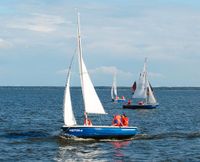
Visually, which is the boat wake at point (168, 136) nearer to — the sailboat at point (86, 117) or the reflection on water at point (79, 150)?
the sailboat at point (86, 117)

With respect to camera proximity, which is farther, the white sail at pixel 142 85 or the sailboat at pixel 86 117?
the white sail at pixel 142 85

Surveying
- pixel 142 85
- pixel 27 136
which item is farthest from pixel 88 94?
pixel 142 85

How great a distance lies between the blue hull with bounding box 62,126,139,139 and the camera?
45906 mm

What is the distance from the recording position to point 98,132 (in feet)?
152

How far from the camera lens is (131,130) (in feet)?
155

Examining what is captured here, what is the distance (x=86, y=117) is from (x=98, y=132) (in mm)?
1862

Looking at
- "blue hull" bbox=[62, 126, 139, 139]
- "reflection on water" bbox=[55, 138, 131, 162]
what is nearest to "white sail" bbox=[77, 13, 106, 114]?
"blue hull" bbox=[62, 126, 139, 139]

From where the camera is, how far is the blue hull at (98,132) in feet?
151

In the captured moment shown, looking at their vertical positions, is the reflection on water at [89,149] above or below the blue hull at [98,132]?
below

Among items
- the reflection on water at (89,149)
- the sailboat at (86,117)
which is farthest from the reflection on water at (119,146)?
the sailboat at (86,117)

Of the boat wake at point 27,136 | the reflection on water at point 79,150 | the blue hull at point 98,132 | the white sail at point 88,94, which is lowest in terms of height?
the reflection on water at point 79,150

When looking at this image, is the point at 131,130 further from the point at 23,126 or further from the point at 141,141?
the point at 23,126

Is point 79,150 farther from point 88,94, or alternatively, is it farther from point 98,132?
point 88,94

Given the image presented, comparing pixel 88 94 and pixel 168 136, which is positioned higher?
pixel 88 94
